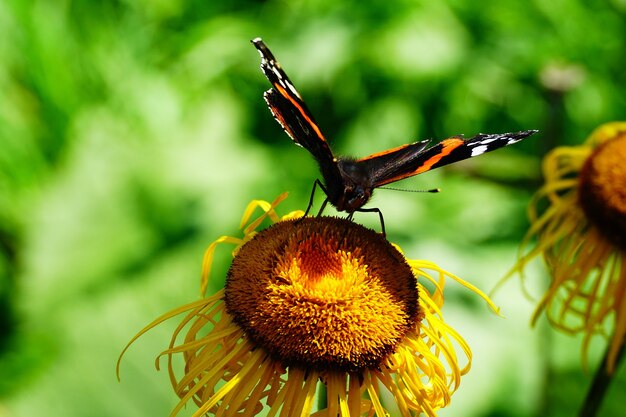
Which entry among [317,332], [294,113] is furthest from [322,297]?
[294,113]

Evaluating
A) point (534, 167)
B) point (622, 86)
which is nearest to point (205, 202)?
point (534, 167)

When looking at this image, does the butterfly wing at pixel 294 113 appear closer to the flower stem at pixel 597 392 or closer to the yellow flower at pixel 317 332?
the yellow flower at pixel 317 332

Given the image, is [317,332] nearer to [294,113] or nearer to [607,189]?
[294,113]

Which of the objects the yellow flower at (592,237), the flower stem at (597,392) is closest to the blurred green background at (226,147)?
the yellow flower at (592,237)

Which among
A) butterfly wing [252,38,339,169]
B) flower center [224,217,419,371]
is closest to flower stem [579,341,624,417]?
flower center [224,217,419,371]

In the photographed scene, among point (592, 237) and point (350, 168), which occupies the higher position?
point (350, 168)

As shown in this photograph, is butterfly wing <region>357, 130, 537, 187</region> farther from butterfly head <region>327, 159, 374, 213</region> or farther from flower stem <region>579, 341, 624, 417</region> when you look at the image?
flower stem <region>579, 341, 624, 417</region>
